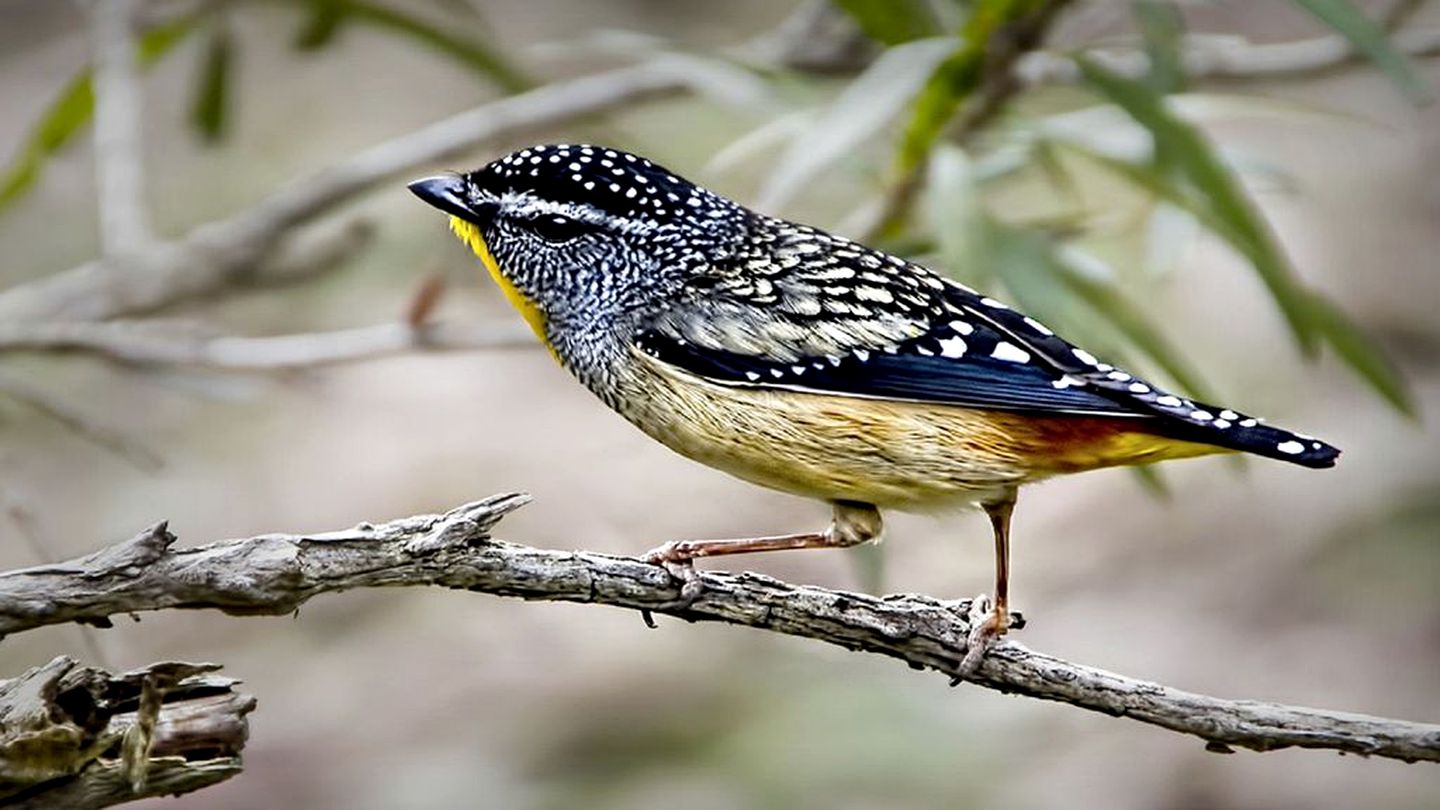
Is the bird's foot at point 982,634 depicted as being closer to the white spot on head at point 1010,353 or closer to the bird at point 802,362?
the bird at point 802,362

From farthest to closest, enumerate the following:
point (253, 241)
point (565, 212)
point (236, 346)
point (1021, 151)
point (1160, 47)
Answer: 1. point (253, 241)
2. point (236, 346)
3. point (1021, 151)
4. point (1160, 47)
5. point (565, 212)

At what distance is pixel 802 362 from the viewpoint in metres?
4.06

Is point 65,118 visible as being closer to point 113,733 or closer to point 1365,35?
point 113,733

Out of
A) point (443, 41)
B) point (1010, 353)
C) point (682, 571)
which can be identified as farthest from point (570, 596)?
point (443, 41)

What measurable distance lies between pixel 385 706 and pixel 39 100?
458 cm

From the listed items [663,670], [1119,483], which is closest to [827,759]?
[663,670]

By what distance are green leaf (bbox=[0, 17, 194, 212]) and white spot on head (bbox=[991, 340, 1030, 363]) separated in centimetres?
342

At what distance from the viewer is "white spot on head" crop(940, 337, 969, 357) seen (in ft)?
13.3

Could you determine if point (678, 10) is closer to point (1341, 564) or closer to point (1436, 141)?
point (1436, 141)

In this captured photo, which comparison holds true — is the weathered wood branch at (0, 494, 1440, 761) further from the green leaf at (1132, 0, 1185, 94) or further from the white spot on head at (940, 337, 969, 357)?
the green leaf at (1132, 0, 1185, 94)

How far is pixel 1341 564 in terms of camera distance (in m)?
8.16

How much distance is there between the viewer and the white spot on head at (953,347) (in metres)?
4.05

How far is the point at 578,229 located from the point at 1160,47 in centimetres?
187

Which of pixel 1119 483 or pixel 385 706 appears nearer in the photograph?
pixel 385 706
